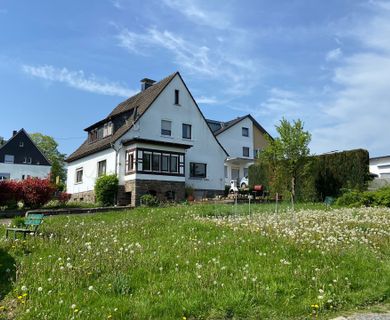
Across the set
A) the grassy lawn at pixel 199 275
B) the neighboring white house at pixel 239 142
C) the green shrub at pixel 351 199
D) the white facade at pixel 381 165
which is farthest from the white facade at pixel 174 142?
the white facade at pixel 381 165

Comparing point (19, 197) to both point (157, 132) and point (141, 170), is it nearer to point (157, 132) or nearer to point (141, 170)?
point (141, 170)

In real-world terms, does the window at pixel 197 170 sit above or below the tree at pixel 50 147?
below

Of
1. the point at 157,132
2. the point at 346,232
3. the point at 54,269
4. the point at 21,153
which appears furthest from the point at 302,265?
the point at 21,153

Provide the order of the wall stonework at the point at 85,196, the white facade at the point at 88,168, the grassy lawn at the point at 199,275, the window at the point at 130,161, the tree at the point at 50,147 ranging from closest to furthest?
the grassy lawn at the point at 199,275
the window at the point at 130,161
the white facade at the point at 88,168
the wall stonework at the point at 85,196
the tree at the point at 50,147

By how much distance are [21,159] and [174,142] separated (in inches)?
1607

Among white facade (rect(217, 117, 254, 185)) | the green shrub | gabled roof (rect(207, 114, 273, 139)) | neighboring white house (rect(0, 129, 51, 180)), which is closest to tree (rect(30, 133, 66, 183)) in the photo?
neighboring white house (rect(0, 129, 51, 180))

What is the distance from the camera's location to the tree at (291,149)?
28172 mm

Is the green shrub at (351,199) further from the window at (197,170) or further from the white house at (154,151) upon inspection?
the window at (197,170)

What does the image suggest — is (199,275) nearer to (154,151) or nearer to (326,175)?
(326,175)

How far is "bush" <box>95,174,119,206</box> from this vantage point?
30.2m

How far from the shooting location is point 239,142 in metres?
50.9

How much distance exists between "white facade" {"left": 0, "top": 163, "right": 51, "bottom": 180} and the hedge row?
1745 inches

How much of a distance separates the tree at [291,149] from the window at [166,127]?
31.1 ft

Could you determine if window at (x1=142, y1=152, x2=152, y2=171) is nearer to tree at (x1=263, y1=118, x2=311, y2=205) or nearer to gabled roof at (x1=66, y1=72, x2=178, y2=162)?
gabled roof at (x1=66, y1=72, x2=178, y2=162)
